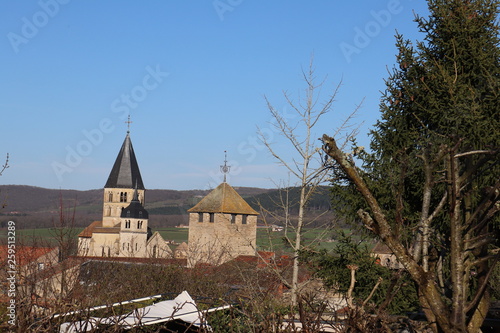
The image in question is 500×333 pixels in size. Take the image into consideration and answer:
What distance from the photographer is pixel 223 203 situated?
4941 cm

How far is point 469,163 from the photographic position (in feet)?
14.8

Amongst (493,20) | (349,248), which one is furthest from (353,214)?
(493,20)

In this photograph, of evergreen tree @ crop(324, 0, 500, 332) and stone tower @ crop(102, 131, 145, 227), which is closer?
evergreen tree @ crop(324, 0, 500, 332)

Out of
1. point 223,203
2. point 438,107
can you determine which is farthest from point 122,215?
point 438,107

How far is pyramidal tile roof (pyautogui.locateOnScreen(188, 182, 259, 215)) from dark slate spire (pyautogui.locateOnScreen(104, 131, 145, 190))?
3227 centimetres

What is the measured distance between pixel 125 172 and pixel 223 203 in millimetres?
35500

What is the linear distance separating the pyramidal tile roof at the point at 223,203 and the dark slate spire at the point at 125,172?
32.3 m

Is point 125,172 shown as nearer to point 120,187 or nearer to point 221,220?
point 120,187

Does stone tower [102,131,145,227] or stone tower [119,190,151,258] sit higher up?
stone tower [102,131,145,227]

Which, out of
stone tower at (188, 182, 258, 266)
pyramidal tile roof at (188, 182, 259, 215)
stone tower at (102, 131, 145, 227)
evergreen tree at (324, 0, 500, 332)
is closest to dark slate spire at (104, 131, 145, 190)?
stone tower at (102, 131, 145, 227)

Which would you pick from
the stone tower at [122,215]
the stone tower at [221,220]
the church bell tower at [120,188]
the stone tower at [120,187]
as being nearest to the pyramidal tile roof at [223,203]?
the stone tower at [221,220]

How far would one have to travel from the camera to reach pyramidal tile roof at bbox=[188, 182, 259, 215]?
161 feet

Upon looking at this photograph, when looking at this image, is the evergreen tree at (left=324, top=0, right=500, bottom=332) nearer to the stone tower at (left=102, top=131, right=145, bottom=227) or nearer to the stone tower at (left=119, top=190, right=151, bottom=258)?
the stone tower at (left=119, top=190, right=151, bottom=258)

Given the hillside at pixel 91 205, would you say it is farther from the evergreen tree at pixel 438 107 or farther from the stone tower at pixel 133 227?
the evergreen tree at pixel 438 107
